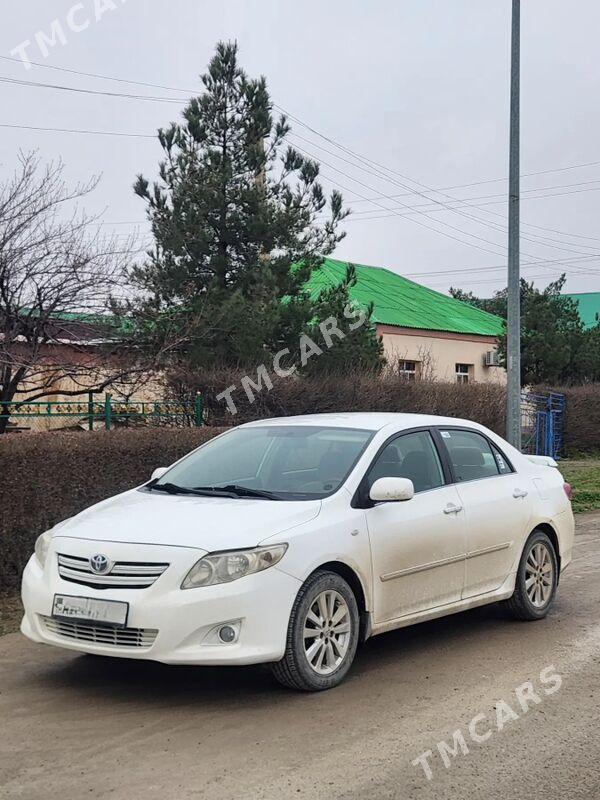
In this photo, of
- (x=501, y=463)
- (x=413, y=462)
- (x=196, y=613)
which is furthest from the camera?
(x=501, y=463)

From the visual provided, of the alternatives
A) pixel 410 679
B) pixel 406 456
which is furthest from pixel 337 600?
pixel 406 456

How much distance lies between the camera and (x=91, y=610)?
5.52 meters

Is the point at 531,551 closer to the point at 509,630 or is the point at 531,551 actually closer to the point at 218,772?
the point at 509,630

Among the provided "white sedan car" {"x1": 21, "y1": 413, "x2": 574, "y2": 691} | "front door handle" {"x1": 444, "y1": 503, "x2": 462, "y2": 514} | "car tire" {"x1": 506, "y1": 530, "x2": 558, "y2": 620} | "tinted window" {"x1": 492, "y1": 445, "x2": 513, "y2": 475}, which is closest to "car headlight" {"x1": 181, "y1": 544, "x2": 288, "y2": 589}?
"white sedan car" {"x1": 21, "y1": 413, "x2": 574, "y2": 691}

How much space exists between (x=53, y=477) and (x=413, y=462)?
3.43m

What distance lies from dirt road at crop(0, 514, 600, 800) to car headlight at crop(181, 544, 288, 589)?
2.30 feet

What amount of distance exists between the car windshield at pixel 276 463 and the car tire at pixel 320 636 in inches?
25.1

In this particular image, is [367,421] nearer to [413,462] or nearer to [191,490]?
[413,462]

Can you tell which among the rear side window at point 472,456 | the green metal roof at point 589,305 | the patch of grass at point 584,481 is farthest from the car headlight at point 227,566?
the green metal roof at point 589,305

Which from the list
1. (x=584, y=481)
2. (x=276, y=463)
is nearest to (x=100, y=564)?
(x=276, y=463)

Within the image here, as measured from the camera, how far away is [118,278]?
43.9ft

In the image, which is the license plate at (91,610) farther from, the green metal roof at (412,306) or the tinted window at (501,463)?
the green metal roof at (412,306)

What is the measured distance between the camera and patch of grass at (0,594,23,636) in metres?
7.47

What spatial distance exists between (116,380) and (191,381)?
144 cm
